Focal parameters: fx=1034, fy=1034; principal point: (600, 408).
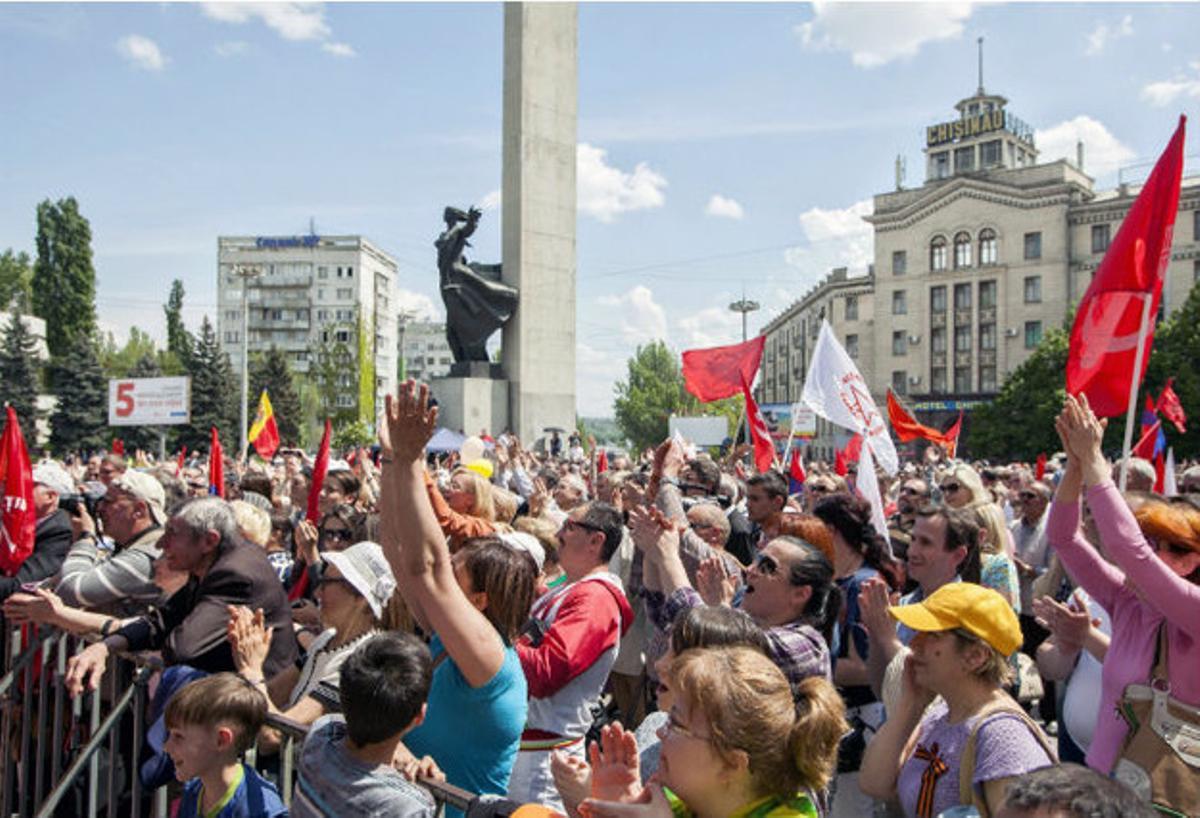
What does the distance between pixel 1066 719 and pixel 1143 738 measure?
1072mm

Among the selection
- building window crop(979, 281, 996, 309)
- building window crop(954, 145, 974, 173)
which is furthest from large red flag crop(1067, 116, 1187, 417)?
building window crop(954, 145, 974, 173)

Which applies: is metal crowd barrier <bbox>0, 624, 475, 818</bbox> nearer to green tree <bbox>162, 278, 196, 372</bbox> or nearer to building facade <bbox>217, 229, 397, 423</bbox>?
green tree <bbox>162, 278, 196, 372</bbox>

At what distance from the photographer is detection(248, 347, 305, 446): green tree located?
61.0 meters

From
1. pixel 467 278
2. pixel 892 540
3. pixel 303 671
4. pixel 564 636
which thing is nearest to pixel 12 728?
pixel 303 671

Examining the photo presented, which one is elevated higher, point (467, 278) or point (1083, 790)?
point (467, 278)

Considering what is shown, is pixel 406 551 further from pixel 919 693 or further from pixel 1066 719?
pixel 1066 719

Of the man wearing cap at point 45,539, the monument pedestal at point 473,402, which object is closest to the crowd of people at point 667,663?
the man wearing cap at point 45,539

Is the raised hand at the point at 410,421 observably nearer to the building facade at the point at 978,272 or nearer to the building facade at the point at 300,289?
the building facade at the point at 978,272

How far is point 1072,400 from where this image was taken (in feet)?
11.8

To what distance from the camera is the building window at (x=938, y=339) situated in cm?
6981

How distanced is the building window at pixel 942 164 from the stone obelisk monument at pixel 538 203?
218ft

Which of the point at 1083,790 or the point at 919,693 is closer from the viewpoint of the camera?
the point at 1083,790

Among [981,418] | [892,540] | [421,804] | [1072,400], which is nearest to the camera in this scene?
[421,804]

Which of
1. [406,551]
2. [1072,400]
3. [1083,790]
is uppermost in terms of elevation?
[1072,400]
